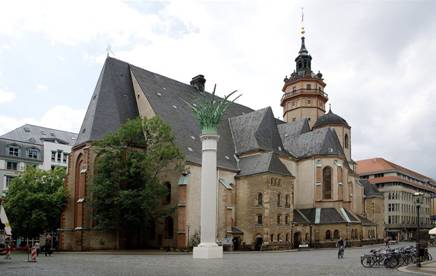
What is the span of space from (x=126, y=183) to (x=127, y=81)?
15446 mm

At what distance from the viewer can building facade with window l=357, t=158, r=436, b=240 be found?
336ft

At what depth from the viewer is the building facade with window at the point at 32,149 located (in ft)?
241

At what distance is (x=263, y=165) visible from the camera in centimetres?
5491

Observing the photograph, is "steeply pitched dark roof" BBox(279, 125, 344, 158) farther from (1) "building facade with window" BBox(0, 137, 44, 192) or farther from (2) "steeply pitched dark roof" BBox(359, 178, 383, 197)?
(1) "building facade with window" BBox(0, 137, 44, 192)

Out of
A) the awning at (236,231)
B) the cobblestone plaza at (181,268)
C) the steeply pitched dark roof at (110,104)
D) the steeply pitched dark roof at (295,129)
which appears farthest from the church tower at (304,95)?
the cobblestone plaza at (181,268)

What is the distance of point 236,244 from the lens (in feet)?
174

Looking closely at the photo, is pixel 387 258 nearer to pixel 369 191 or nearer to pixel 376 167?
pixel 369 191

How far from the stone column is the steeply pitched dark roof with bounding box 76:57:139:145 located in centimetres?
1676

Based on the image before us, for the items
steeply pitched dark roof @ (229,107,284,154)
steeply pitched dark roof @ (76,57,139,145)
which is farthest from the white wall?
steeply pitched dark roof @ (229,107,284,154)

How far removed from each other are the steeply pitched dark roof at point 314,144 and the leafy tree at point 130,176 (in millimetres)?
25111

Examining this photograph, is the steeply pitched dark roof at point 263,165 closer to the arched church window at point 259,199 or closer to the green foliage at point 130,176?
the arched church window at point 259,199

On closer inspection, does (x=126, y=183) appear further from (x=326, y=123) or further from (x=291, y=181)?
(x=326, y=123)

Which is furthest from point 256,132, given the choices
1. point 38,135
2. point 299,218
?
point 38,135

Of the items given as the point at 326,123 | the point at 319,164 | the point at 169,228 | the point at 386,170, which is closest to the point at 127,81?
the point at 169,228
